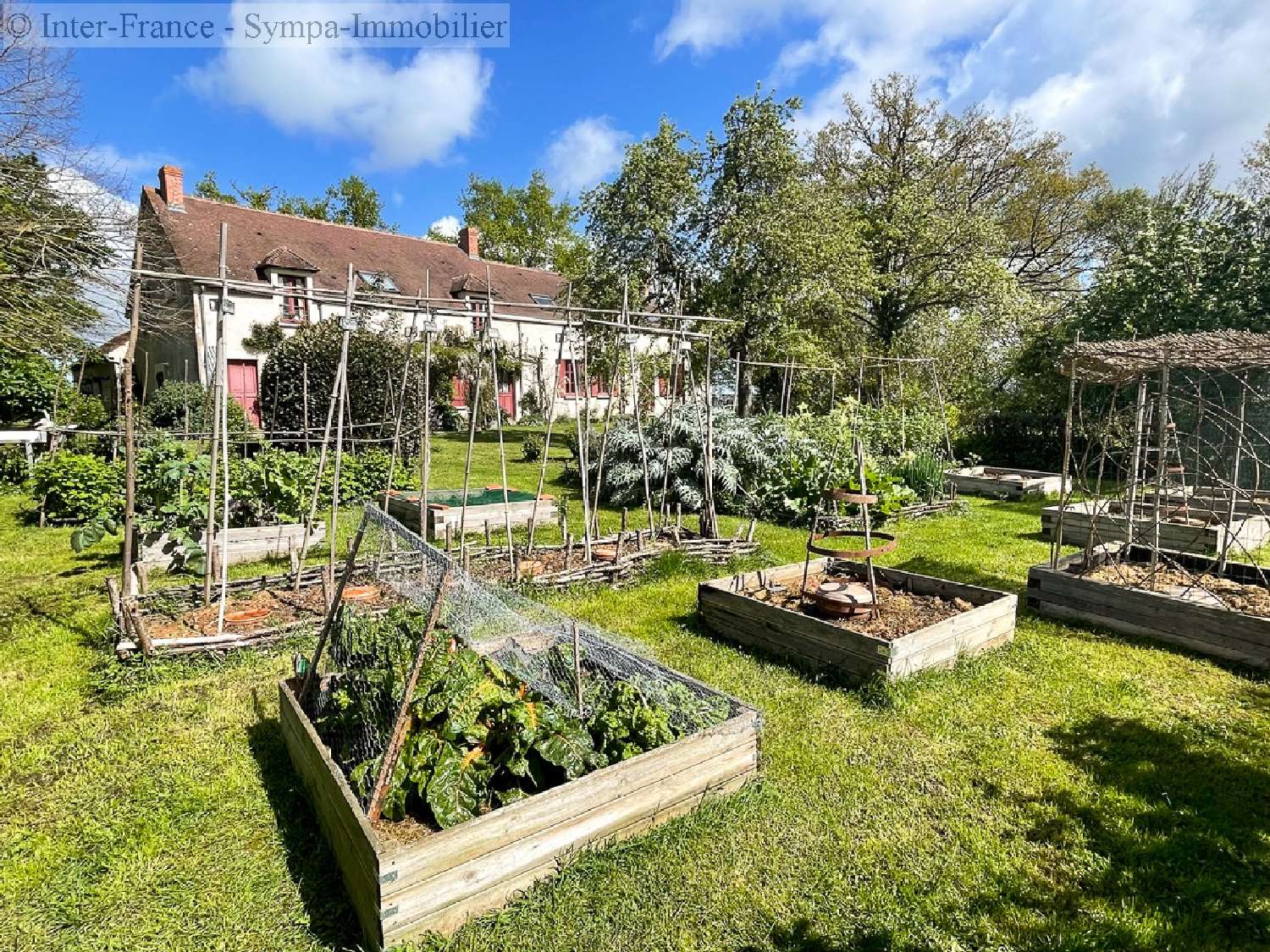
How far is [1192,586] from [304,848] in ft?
23.1

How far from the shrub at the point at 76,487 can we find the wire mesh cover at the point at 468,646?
26.2ft

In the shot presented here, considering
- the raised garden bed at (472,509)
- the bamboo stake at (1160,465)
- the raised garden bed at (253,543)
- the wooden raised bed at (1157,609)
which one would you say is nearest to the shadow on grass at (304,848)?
the raised garden bed at (253,543)

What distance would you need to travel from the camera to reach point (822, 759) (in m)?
3.72

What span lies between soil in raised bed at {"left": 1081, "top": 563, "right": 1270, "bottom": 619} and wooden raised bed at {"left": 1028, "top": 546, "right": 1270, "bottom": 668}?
0.31 feet

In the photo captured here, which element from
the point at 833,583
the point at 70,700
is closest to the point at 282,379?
the point at 70,700

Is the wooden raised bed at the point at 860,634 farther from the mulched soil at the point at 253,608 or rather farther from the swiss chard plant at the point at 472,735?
the mulched soil at the point at 253,608

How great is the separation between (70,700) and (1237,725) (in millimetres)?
7631

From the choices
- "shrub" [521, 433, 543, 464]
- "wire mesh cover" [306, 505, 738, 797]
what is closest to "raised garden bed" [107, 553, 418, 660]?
"wire mesh cover" [306, 505, 738, 797]

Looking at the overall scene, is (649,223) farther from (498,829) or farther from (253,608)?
(498,829)

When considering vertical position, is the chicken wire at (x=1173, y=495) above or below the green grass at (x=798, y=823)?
above

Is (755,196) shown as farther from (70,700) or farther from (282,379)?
(70,700)

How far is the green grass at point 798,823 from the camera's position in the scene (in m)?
2.61

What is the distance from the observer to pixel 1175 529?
324 inches

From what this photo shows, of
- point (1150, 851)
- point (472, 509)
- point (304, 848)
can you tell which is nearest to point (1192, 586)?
point (1150, 851)
